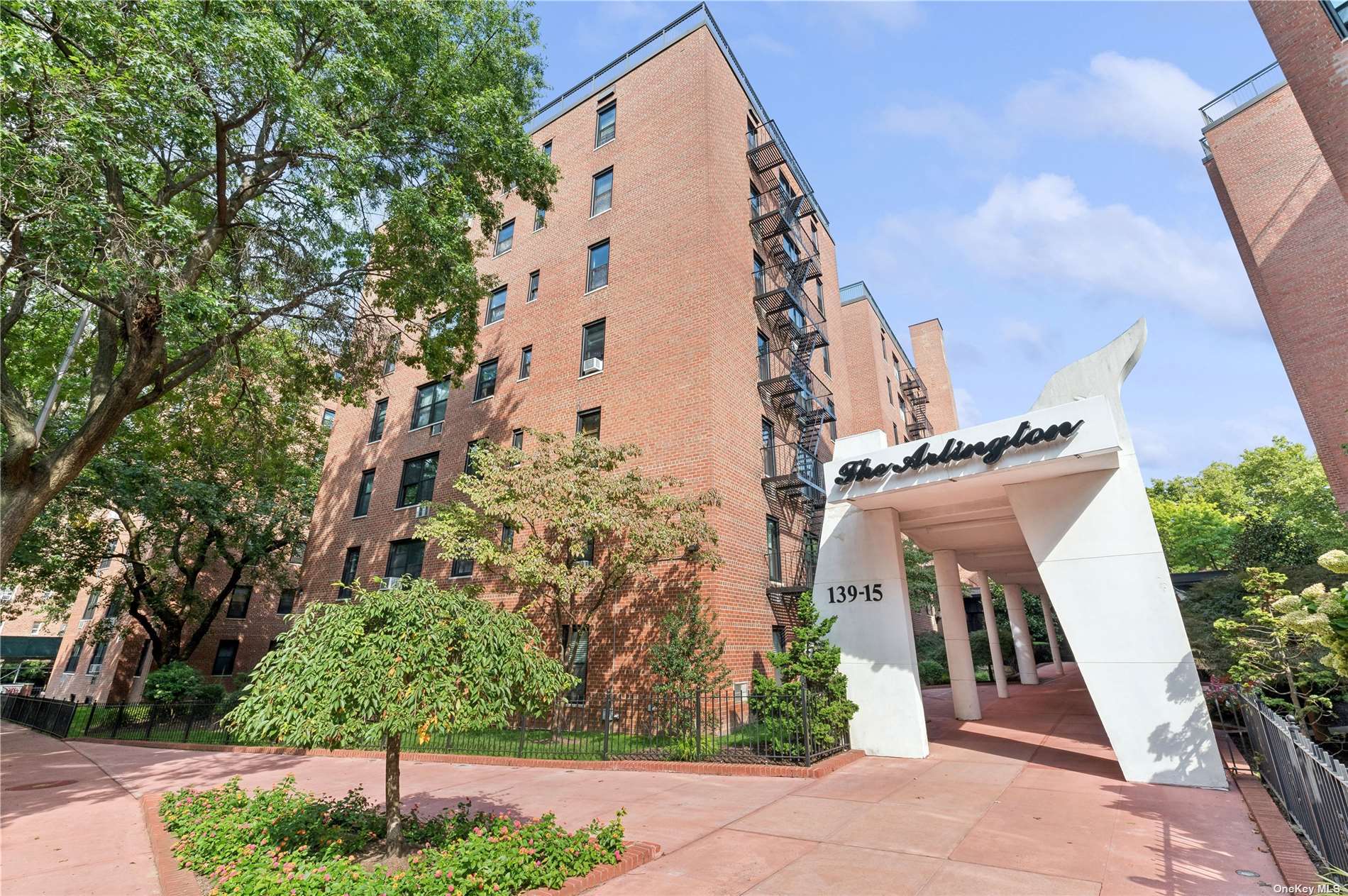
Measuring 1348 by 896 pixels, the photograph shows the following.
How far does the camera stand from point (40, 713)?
856 inches

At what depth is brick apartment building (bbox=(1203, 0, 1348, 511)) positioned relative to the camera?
73.7ft

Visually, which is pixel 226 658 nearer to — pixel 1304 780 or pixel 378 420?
pixel 378 420

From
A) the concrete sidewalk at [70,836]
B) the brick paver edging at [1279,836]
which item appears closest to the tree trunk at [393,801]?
the concrete sidewalk at [70,836]

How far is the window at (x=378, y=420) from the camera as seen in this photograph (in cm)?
2483

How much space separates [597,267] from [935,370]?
35540mm

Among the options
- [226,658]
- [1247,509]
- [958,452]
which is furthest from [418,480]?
[1247,509]

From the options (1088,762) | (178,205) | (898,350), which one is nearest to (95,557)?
(178,205)

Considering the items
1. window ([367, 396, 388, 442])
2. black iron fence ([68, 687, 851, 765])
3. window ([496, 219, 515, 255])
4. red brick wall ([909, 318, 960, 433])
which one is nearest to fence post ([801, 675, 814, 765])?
black iron fence ([68, 687, 851, 765])

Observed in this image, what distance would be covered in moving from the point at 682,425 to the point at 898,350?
2882 cm

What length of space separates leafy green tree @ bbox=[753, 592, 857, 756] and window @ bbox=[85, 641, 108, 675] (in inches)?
1521

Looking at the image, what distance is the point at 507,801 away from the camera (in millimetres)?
8664

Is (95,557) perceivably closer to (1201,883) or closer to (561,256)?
(561,256)

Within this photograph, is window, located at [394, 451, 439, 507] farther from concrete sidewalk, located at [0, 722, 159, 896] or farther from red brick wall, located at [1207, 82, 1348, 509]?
red brick wall, located at [1207, 82, 1348, 509]

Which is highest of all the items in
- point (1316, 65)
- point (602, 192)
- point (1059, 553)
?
point (602, 192)
